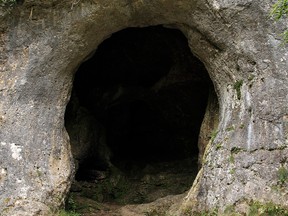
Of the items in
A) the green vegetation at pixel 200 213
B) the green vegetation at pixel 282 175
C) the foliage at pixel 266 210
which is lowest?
the green vegetation at pixel 200 213

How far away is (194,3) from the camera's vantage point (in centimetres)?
671

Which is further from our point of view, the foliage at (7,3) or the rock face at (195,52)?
the foliage at (7,3)

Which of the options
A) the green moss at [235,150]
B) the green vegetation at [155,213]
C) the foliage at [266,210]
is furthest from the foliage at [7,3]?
the foliage at [266,210]

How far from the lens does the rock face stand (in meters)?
5.99

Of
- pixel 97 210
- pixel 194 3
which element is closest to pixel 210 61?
pixel 194 3

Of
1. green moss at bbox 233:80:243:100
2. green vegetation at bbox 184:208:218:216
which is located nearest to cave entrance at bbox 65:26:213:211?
green moss at bbox 233:80:243:100

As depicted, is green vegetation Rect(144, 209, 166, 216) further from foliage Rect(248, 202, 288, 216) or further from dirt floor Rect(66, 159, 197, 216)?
foliage Rect(248, 202, 288, 216)

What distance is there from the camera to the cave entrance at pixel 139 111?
9.81m

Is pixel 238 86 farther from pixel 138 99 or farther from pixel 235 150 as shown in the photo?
pixel 138 99

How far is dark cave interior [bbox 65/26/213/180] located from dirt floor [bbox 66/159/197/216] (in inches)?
12.5

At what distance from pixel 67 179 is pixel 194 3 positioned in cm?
362

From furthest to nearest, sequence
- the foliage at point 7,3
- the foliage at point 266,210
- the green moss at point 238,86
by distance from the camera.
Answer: the foliage at point 7,3 → the green moss at point 238,86 → the foliage at point 266,210

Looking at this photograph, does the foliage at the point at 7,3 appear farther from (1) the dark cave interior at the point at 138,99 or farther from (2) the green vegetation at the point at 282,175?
(2) the green vegetation at the point at 282,175

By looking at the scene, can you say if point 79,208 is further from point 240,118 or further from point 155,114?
point 155,114
